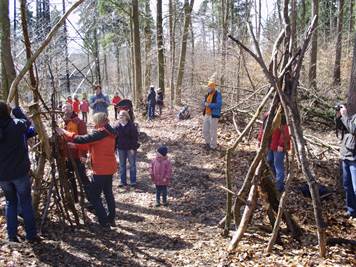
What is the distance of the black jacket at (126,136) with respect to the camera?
27.2ft

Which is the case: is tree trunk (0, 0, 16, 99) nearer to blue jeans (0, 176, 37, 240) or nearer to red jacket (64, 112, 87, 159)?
red jacket (64, 112, 87, 159)

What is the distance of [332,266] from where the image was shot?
4.52 m

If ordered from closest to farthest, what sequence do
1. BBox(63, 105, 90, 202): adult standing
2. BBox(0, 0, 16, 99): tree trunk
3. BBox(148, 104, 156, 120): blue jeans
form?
BBox(63, 105, 90, 202): adult standing
BBox(0, 0, 16, 99): tree trunk
BBox(148, 104, 156, 120): blue jeans

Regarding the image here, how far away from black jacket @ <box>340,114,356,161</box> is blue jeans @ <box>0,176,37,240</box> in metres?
4.47

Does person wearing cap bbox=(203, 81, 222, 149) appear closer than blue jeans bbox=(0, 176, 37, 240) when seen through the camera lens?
No

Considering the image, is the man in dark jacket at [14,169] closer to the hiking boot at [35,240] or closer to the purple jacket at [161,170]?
the hiking boot at [35,240]

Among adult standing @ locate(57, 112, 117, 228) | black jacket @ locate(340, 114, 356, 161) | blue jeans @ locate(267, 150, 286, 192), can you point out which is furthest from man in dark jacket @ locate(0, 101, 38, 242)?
black jacket @ locate(340, 114, 356, 161)

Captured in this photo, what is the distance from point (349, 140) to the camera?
596 centimetres

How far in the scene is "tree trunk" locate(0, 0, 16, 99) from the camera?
24.6 feet

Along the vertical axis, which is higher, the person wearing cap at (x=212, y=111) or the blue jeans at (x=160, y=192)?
the person wearing cap at (x=212, y=111)

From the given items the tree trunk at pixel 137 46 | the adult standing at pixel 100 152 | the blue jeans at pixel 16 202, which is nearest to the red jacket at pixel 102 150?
the adult standing at pixel 100 152

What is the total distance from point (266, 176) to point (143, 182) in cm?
418

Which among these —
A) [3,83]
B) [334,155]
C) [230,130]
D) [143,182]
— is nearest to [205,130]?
[230,130]

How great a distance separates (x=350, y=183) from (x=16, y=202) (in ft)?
16.0
